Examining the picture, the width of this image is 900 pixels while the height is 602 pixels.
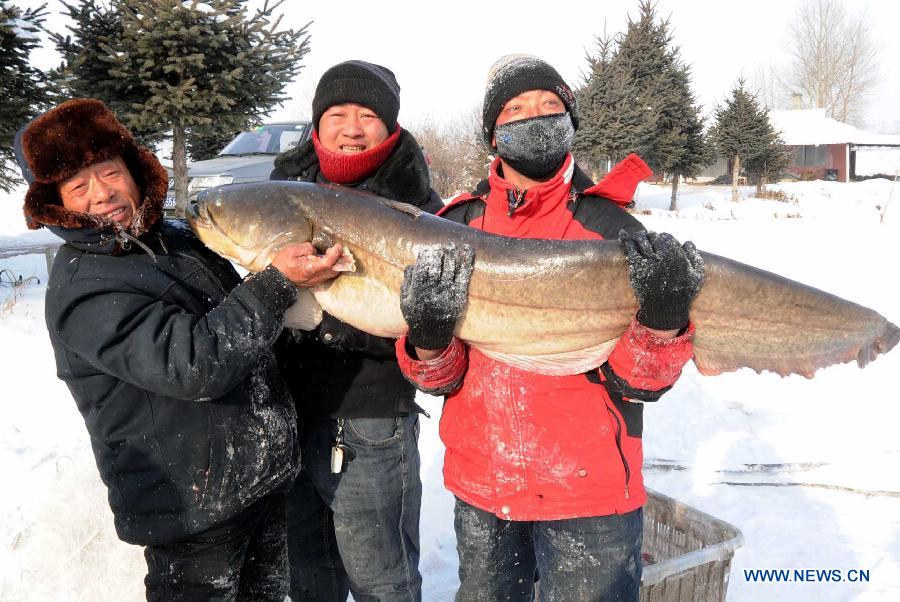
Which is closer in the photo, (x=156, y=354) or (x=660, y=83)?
(x=156, y=354)

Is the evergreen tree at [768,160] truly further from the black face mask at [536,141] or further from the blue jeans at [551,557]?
the blue jeans at [551,557]

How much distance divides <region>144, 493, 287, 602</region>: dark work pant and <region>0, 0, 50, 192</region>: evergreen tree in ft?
24.8

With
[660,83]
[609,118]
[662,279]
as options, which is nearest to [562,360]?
[662,279]

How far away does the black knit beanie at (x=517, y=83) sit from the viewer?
7.44 feet

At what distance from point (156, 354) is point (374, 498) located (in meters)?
1.05

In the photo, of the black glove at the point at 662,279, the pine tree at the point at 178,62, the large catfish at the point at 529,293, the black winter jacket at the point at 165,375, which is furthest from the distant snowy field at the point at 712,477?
the pine tree at the point at 178,62

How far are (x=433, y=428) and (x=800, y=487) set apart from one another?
2.72m

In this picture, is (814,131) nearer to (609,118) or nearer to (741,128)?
(741,128)

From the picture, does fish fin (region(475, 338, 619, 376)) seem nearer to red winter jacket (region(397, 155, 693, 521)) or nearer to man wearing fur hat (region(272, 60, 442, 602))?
red winter jacket (region(397, 155, 693, 521))

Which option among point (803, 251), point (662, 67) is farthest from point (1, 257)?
point (662, 67)

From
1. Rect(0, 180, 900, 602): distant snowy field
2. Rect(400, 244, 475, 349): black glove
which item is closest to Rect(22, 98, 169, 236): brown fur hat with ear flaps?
Rect(400, 244, 475, 349): black glove

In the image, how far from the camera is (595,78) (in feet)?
79.8

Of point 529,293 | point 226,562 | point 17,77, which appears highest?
point 17,77

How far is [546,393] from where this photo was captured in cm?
211
